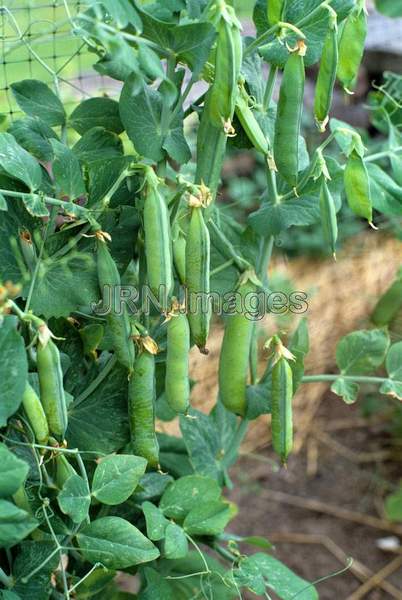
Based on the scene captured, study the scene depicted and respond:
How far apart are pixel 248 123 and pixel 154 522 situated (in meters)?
0.45

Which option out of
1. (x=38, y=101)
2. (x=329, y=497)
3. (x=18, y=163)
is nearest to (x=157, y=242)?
(x=18, y=163)

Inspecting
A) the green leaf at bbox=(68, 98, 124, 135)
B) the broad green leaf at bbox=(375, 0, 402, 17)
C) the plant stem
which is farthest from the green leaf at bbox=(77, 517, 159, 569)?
the broad green leaf at bbox=(375, 0, 402, 17)

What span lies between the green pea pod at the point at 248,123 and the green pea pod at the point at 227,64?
0.17ft

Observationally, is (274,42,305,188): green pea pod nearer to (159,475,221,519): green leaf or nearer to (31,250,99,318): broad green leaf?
(31,250,99,318): broad green leaf

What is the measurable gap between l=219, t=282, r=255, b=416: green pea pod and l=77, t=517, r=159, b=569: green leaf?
0.77 feet

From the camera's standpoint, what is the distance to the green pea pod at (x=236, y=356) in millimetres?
975

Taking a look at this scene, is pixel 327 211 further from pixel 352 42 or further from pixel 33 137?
pixel 33 137

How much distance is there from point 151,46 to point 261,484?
1.42 meters

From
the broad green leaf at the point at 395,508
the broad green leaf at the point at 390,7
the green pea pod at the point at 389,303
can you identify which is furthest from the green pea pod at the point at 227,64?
the broad green leaf at the point at 395,508

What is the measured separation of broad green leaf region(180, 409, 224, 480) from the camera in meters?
1.11

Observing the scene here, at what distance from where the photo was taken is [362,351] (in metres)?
1.15

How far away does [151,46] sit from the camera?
82 centimetres

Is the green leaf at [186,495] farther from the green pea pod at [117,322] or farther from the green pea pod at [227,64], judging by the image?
the green pea pod at [227,64]

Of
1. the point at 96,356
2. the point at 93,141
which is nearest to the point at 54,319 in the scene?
the point at 96,356
